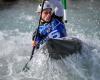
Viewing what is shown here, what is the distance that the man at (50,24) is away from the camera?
6.36m

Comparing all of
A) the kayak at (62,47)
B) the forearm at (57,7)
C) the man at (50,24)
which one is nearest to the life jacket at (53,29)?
the man at (50,24)

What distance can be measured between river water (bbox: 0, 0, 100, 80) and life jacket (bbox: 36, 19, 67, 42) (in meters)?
0.36

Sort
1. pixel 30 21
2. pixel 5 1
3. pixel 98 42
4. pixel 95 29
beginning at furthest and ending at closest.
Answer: pixel 5 1
pixel 30 21
pixel 95 29
pixel 98 42

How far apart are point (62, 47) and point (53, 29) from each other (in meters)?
0.52

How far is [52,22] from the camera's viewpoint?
21.2 ft

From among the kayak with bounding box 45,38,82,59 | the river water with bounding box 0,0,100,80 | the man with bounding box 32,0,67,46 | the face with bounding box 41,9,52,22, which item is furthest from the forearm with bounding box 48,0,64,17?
the river water with bounding box 0,0,100,80

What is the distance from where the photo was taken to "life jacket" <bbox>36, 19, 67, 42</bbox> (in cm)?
636

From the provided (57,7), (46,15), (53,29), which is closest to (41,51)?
(53,29)

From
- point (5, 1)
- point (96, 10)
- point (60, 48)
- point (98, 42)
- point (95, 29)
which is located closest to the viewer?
point (60, 48)

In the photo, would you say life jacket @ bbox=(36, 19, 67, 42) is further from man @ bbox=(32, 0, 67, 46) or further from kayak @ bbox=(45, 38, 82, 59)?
kayak @ bbox=(45, 38, 82, 59)

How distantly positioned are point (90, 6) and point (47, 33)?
5614 mm

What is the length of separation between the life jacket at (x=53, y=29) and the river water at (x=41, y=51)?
0.36m

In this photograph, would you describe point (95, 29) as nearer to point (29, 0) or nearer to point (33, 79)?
point (33, 79)

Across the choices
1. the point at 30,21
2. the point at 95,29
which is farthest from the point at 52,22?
the point at 30,21
